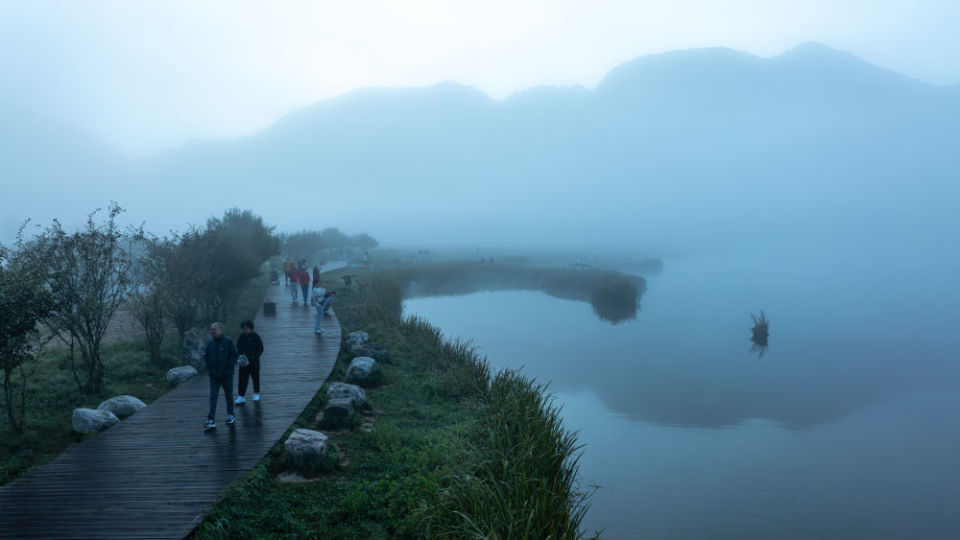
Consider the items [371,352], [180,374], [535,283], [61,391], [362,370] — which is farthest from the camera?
[535,283]

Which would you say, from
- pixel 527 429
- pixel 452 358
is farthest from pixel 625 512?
pixel 452 358

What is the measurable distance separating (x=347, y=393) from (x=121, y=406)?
508 centimetres

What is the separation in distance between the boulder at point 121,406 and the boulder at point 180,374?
8.83 ft

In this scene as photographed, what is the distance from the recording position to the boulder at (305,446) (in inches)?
361

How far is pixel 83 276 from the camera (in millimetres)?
13227

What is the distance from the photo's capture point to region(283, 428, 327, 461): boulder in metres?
9.17

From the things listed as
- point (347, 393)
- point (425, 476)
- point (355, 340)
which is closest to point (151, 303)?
point (355, 340)

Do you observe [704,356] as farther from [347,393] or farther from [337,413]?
[337,413]

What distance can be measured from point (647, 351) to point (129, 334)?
2786 centimetres

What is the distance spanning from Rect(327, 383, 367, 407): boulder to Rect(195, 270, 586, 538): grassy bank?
33 cm

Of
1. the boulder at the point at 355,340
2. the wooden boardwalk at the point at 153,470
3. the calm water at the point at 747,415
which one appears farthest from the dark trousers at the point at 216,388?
the calm water at the point at 747,415

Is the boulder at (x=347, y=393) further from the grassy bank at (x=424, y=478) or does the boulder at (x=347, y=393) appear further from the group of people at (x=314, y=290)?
the group of people at (x=314, y=290)

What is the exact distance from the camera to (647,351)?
31500 millimetres

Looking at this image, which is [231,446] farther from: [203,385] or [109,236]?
[109,236]
